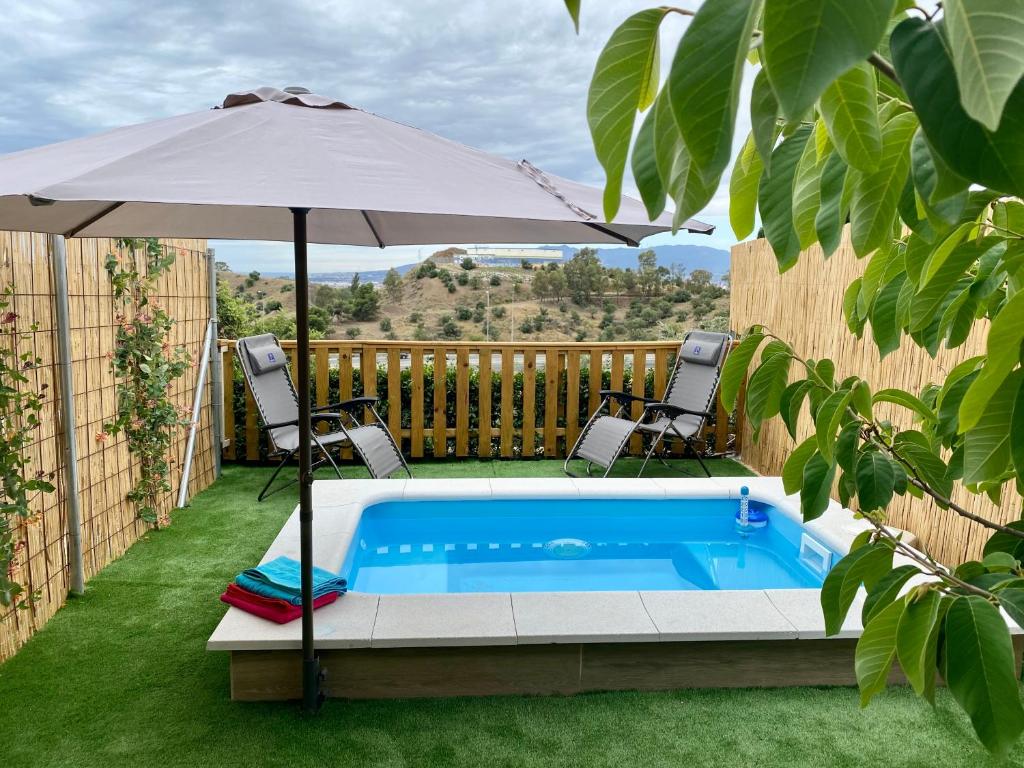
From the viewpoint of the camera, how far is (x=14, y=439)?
315cm

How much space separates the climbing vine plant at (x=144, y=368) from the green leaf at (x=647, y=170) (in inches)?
174

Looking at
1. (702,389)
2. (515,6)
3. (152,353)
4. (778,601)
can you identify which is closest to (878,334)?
(778,601)

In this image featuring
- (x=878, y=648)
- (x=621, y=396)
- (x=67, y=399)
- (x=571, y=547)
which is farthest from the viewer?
(x=621, y=396)

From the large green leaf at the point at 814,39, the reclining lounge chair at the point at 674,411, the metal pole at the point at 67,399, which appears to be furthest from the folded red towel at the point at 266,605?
the reclining lounge chair at the point at 674,411

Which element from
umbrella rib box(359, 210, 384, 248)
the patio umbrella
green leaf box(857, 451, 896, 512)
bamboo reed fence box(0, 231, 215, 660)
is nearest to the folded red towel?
the patio umbrella

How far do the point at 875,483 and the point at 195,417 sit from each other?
5389 mm

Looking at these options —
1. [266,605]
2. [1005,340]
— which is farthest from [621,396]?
[1005,340]

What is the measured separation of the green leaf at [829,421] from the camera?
2.88 ft

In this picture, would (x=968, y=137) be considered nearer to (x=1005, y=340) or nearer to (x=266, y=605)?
(x=1005, y=340)

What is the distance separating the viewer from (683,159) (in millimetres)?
472

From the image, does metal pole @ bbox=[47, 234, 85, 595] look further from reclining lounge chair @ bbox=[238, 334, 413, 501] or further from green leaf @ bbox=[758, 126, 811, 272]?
green leaf @ bbox=[758, 126, 811, 272]

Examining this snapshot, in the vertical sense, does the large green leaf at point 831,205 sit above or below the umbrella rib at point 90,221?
below

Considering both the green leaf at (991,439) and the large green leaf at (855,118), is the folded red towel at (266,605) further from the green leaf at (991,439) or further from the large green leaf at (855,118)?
the large green leaf at (855,118)

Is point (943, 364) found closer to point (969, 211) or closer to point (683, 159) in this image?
point (969, 211)
